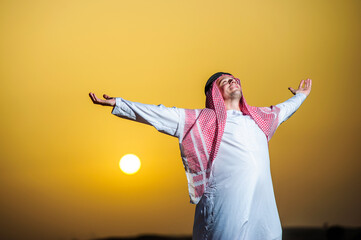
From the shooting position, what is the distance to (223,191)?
2.21 meters

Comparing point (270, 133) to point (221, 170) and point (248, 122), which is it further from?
point (221, 170)

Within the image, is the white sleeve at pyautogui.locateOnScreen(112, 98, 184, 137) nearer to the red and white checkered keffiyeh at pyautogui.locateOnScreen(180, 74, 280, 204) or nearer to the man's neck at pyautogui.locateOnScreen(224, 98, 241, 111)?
the red and white checkered keffiyeh at pyautogui.locateOnScreen(180, 74, 280, 204)

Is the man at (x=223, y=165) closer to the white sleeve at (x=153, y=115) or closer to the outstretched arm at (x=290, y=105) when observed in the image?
the white sleeve at (x=153, y=115)

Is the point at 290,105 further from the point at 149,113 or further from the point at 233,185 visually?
the point at 149,113

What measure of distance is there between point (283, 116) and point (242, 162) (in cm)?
62

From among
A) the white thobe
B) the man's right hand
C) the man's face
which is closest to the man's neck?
the man's face

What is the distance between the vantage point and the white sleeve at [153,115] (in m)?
2.21

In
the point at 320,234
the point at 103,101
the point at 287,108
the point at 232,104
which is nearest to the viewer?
the point at 103,101

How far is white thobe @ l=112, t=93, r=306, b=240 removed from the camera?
216cm

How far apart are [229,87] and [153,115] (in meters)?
0.55

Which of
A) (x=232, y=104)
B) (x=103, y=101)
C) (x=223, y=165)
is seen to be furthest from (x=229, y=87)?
(x=103, y=101)

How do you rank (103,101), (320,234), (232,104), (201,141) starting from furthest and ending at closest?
(320,234)
(232,104)
(201,141)
(103,101)

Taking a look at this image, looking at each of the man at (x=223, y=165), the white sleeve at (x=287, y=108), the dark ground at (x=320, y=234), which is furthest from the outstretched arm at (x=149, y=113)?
the dark ground at (x=320, y=234)

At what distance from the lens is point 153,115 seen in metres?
2.26
